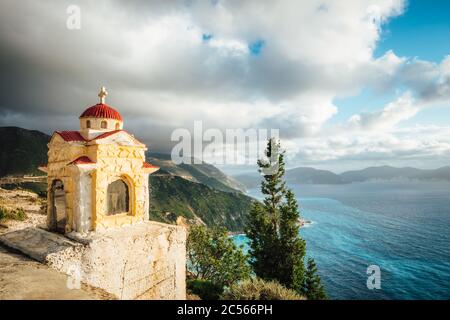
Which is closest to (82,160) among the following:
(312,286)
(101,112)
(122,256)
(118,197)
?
(118,197)

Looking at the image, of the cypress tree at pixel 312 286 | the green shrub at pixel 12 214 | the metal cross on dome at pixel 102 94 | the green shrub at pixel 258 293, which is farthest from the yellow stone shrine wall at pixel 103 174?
the cypress tree at pixel 312 286

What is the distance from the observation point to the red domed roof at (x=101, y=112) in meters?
14.7

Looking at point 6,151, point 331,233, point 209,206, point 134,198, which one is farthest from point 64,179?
point 6,151

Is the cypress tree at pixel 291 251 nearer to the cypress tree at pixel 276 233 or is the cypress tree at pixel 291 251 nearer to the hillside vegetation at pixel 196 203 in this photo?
the cypress tree at pixel 276 233

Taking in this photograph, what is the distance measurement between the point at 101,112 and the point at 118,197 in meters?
5.04

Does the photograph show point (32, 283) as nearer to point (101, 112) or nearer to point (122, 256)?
point (122, 256)

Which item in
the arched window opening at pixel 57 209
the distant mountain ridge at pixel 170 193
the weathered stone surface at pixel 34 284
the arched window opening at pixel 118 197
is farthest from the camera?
the distant mountain ridge at pixel 170 193

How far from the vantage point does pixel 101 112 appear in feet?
48.8

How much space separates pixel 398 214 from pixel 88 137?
548 feet

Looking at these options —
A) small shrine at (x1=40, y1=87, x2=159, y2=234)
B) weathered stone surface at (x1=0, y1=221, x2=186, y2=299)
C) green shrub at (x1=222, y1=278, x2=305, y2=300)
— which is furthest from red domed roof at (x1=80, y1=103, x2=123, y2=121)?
green shrub at (x1=222, y1=278, x2=305, y2=300)

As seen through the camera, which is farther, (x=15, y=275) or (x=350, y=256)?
(x=350, y=256)

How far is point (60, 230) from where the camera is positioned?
1419cm

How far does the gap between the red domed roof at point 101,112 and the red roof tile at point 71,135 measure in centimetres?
113
